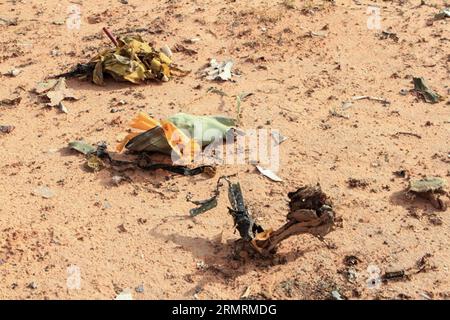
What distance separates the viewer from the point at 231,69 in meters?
6.36

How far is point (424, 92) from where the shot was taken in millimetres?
5926

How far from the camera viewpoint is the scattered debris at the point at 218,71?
6168mm

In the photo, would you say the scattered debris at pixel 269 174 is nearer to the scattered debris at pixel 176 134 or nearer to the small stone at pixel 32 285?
the scattered debris at pixel 176 134

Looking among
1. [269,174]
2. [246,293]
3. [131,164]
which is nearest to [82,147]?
[131,164]

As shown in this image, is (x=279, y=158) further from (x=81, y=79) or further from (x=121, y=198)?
(x=81, y=79)

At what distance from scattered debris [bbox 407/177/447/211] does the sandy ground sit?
0.08m

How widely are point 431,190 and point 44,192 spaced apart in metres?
2.98

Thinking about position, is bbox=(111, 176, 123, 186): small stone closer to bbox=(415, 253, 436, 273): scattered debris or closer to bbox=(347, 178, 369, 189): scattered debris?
bbox=(347, 178, 369, 189): scattered debris

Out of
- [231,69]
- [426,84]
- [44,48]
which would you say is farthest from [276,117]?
[44,48]

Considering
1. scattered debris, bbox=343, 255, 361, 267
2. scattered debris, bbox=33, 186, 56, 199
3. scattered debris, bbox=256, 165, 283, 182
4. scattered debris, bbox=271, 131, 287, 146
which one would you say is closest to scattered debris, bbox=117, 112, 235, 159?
scattered debris, bbox=271, 131, 287, 146

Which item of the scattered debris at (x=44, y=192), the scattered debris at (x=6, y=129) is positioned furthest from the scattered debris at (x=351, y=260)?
the scattered debris at (x=6, y=129)

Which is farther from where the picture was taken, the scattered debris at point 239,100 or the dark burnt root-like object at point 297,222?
the scattered debris at point 239,100

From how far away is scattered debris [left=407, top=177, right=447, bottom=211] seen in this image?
4445mm

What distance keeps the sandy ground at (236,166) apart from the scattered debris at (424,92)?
0.28ft
